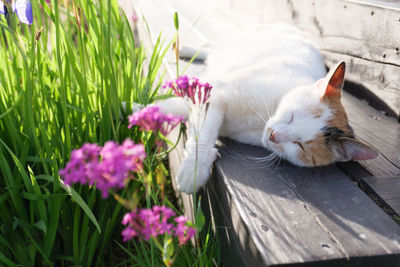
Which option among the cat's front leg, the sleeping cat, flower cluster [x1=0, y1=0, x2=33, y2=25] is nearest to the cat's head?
the sleeping cat

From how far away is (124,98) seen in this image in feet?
5.29

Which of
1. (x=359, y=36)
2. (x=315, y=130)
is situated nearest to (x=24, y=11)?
(x=315, y=130)

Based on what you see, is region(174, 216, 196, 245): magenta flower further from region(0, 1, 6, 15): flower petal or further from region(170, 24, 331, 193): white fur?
region(0, 1, 6, 15): flower petal

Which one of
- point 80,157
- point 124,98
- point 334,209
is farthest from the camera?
point 124,98

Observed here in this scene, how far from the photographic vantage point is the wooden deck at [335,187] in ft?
3.03

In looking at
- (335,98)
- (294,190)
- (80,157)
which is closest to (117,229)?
(294,190)

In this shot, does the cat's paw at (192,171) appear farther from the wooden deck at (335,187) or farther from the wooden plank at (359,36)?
the wooden plank at (359,36)

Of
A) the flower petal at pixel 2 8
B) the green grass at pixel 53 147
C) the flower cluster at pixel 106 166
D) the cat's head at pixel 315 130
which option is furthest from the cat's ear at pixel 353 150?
the flower petal at pixel 2 8

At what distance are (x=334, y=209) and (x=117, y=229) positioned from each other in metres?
0.93

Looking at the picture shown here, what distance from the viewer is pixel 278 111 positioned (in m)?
1.45

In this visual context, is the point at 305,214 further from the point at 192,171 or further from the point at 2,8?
the point at 2,8

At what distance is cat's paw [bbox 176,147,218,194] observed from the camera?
1.27 m

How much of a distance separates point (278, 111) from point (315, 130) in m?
0.16

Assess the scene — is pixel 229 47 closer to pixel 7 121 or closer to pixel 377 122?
pixel 377 122
